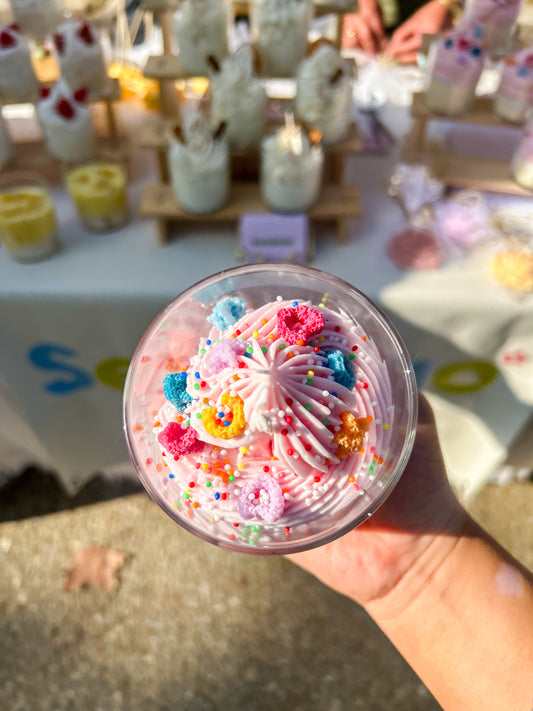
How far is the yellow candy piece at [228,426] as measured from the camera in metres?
0.94

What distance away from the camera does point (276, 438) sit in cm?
98

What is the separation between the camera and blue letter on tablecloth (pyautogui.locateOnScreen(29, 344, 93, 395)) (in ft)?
5.75

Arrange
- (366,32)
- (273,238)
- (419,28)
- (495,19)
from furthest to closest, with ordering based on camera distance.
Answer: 1. (366,32)
2. (419,28)
3. (495,19)
4. (273,238)

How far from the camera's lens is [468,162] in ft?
6.35

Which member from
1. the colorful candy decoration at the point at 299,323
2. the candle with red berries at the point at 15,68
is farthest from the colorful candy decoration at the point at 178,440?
the candle with red berries at the point at 15,68

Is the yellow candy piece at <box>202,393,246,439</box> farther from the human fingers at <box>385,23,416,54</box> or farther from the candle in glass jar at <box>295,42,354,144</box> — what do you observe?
the human fingers at <box>385,23,416,54</box>

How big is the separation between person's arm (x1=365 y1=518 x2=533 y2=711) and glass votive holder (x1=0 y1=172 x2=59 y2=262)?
4.68 feet

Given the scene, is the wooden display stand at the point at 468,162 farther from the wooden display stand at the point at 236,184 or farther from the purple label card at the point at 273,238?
the purple label card at the point at 273,238

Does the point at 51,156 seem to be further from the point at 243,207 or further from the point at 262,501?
the point at 262,501

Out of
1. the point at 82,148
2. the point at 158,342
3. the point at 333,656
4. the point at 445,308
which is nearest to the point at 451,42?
the point at 445,308

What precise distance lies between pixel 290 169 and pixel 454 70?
27.1 inches

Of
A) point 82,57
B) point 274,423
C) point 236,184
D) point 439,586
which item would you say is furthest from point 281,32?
point 439,586

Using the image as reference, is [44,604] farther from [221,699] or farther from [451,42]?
[451,42]

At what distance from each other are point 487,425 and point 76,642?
1.79 meters
